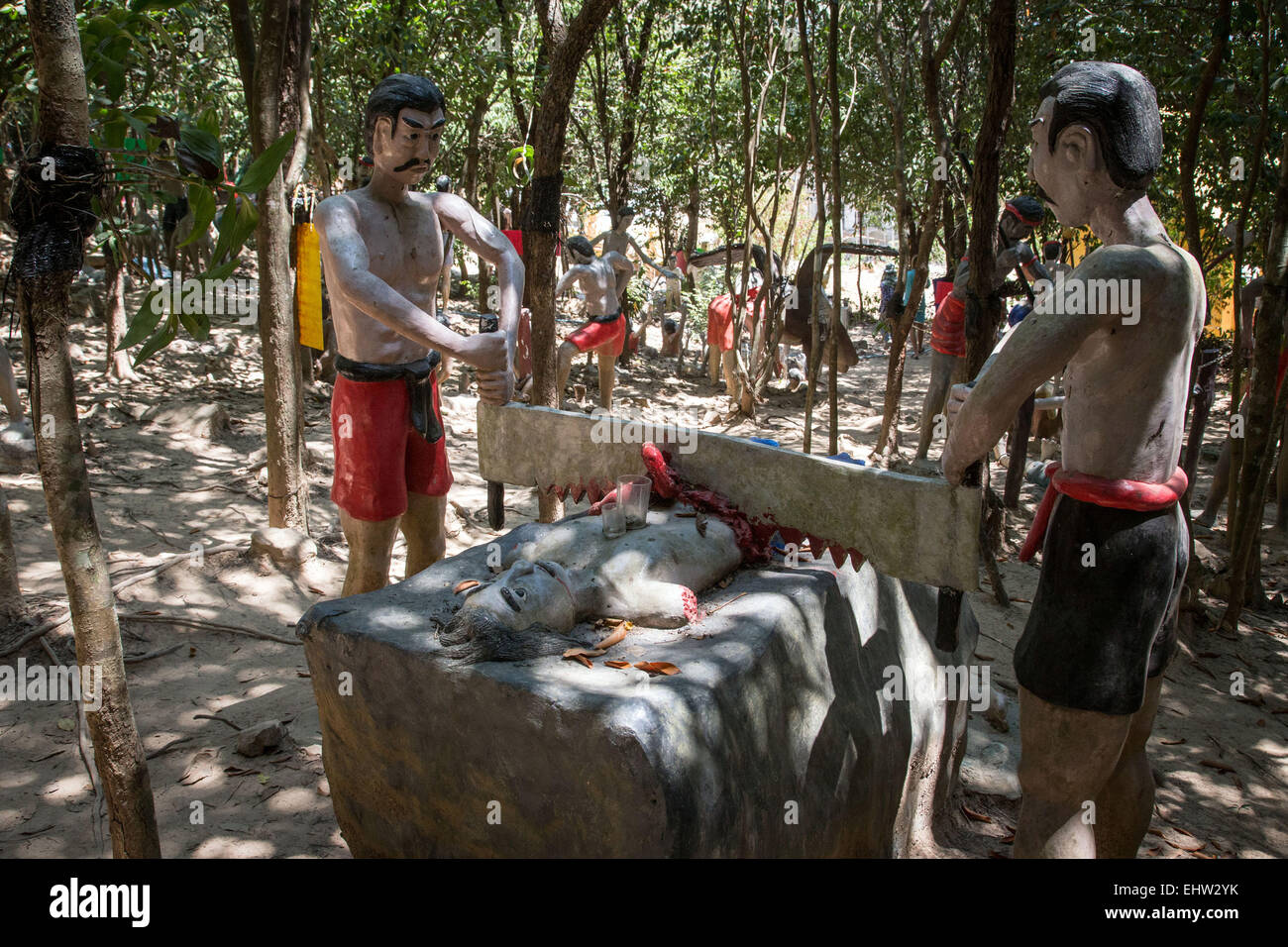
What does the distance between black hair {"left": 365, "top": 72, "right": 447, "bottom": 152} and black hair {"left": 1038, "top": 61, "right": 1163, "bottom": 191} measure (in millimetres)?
1866

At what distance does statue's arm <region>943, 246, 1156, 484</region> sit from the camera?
6.96ft

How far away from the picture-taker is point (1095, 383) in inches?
87.7

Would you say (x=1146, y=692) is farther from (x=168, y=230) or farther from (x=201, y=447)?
(x=168, y=230)

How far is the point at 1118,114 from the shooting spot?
7.09ft

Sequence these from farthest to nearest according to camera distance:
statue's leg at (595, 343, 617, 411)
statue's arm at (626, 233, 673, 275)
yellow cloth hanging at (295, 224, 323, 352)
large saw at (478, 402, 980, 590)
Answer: statue's arm at (626, 233, 673, 275) < statue's leg at (595, 343, 617, 411) < yellow cloth hanging at (295, 224, 323, 352) < large saw at (478, 402, 980, 590)

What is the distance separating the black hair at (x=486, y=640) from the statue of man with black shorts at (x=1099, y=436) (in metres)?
1.14

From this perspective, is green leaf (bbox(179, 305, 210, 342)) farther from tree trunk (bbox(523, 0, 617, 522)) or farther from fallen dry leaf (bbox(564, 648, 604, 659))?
tree trunk (bbox(523, 0, 617, 522))

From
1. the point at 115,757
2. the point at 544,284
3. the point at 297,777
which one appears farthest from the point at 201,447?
the point at 115,757

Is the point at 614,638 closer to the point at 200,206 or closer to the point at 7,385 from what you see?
the point at 200,206

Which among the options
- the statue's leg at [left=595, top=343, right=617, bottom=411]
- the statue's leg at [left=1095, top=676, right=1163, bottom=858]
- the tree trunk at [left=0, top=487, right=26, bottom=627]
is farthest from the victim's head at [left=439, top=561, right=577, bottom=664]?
the statue's leg at [left=595, top=343, right=617, bottom=411]

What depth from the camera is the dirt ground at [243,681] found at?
312 centimetres

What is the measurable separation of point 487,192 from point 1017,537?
1242 cm

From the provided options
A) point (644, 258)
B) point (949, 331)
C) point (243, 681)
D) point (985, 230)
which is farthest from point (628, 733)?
point (644, 258)

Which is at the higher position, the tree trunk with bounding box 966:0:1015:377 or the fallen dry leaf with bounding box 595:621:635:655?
the tree trunk with bounding box 966:0:1015:377
